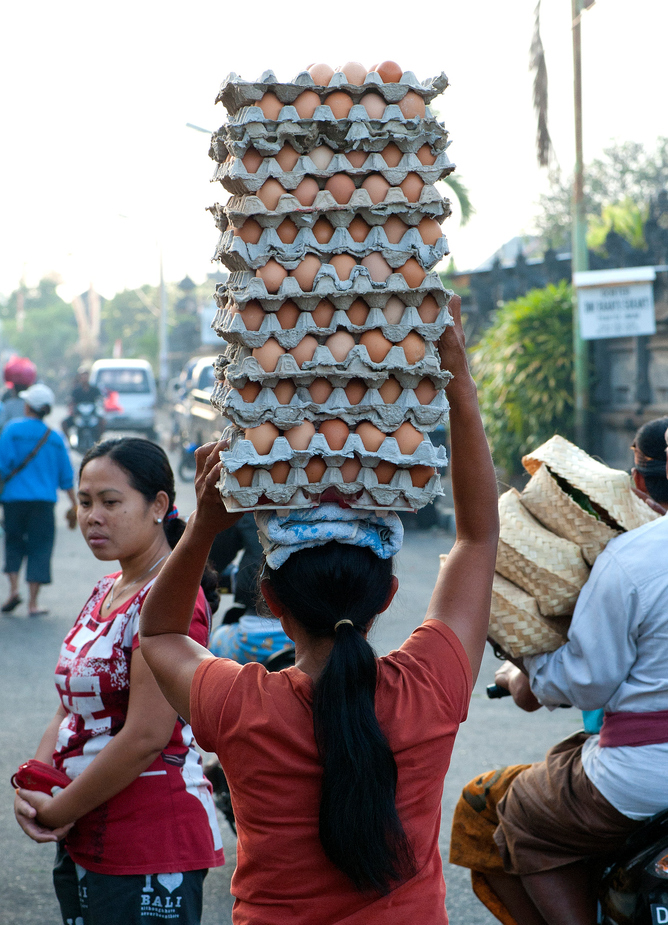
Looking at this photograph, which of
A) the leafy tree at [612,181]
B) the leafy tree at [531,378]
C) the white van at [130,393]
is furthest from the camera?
the leafy tree at [612,181]

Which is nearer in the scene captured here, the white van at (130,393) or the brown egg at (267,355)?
the brown egg at (267,355)

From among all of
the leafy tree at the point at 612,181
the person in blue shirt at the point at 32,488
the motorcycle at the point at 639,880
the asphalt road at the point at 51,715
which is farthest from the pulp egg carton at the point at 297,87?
the leafy tree at the point at 612,181

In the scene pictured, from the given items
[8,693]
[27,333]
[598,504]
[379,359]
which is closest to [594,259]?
[8,693]

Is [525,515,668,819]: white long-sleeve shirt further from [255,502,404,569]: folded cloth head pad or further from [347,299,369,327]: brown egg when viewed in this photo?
[347,299,369,327]: brown egg

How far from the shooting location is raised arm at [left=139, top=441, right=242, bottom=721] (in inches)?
64.0

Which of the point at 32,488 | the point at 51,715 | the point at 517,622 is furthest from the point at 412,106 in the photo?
the point at 32,488

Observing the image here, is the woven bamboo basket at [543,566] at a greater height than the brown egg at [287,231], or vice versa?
the brown egg at [287,231]

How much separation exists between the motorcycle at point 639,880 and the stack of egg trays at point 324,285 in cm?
117

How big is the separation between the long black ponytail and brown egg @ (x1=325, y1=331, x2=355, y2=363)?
310 mm

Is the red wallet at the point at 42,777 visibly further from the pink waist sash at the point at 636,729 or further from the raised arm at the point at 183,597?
the pink waist sash at the point at 636,729

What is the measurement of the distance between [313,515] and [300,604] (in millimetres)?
149

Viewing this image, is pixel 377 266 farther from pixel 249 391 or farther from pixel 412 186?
pixel 249 391

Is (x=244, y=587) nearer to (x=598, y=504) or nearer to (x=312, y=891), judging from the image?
(x=598, y=504)

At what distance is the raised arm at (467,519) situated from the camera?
66.0 inches
